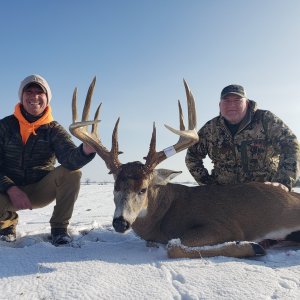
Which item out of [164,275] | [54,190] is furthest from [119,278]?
[54,190]

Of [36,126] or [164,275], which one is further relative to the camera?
[36,126]

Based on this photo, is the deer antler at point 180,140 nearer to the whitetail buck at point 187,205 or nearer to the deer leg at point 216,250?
the whitetail buck at point 187,205

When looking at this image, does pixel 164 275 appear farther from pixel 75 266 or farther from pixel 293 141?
pixel 293 141

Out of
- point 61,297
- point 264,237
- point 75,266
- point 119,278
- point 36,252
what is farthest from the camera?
point 264,237

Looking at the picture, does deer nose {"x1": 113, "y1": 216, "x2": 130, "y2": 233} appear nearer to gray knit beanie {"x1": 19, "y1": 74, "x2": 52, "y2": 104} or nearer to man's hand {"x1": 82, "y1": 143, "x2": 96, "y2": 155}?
man's hand {"x1": 82, "y1": 143, "x2": 96, "y2": 155}

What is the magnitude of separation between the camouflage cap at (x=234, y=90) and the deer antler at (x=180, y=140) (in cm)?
127

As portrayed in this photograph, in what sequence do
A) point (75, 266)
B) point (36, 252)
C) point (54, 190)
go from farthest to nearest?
point (54, 190) < point (36, 252) < point (75, 266)

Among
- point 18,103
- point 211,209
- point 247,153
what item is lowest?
point 211,209

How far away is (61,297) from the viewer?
2943 mm

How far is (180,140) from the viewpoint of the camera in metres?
5.84

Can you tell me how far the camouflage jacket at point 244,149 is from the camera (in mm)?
6777

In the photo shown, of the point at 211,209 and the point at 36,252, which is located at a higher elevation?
the point at 211,209

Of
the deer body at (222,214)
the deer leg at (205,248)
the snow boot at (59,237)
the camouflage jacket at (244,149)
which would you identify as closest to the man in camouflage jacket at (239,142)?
the camouflage jacket at (244,149)

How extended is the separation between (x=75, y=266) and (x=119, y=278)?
57 cm
